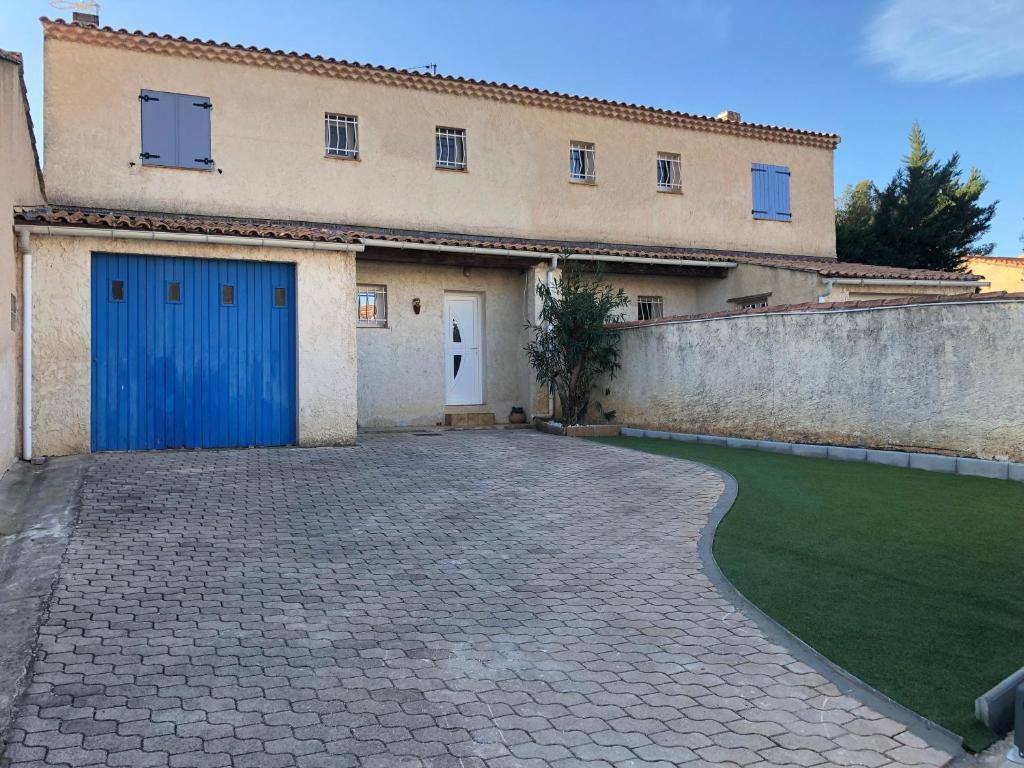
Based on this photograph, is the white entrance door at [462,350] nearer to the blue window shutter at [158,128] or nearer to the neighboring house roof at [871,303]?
the neighboring house roof at [871,303]

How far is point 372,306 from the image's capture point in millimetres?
13891

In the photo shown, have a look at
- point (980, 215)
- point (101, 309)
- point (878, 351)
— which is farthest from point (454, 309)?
point (980, 215)

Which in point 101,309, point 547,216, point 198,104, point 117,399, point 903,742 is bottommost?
point 903,742

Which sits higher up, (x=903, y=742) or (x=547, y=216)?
(x=547, y=216)

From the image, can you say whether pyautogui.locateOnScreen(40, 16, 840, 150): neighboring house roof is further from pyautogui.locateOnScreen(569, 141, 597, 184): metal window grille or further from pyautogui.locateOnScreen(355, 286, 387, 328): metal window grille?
pyautogui.locateOnScreen(355, 286, 387, 328): metal window grille

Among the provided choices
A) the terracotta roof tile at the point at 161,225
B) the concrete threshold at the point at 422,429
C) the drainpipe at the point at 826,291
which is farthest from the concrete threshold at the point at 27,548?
the drainpipe at the point at 826,291

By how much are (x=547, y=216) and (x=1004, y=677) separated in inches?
536

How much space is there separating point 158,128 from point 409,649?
12.4m

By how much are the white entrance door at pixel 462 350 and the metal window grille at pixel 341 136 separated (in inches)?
136

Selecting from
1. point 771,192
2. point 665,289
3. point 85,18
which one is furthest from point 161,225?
point 771,192

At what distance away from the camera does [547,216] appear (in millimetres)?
16016

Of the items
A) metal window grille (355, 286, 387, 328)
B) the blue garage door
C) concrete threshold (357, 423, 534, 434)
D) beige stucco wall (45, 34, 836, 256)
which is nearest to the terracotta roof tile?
the blue garage door

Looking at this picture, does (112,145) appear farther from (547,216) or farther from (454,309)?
(547,216)

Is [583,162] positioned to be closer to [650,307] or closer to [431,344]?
[650,307]
